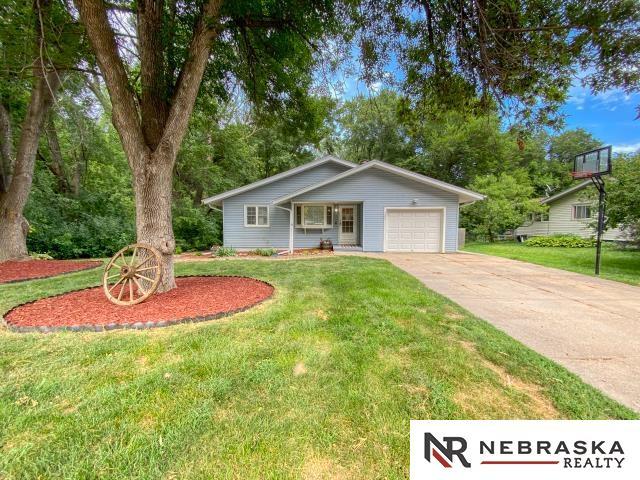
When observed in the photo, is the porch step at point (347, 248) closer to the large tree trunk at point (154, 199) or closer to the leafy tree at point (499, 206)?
the large tree trunk at point (154, 199)

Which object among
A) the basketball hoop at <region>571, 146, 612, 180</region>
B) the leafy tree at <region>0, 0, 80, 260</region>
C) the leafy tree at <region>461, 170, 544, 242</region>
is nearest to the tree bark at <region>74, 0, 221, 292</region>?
the leafy tree at <region>0, 0, 80, 260</region>

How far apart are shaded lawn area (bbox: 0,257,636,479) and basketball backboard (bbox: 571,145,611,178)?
7938mm

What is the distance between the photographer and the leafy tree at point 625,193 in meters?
7.98

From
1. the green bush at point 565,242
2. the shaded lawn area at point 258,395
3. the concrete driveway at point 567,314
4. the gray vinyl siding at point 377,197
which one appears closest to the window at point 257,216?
the gray vinyl siding at point 377,197

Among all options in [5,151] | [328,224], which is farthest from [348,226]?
[5,151]

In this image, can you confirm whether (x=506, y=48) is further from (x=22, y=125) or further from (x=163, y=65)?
(x=22, y=125)

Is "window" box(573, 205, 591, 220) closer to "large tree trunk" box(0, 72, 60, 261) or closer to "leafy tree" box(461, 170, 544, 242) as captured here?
"leafy tree" box(461, 170, 544, 242)

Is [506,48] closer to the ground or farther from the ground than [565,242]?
farther from the ground

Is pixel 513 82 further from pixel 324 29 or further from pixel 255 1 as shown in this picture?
pixel 255 1

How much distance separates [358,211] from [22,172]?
12024mm

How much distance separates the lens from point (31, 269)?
7273 millimetres

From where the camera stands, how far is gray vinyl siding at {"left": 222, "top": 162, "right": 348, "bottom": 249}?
13234mm

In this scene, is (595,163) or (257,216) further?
(257,216)

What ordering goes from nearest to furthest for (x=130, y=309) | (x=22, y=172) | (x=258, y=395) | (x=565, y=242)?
(x=258, y=395)
(x=130, y=309)
(x=22, y=172)
(x=565, y=242)
